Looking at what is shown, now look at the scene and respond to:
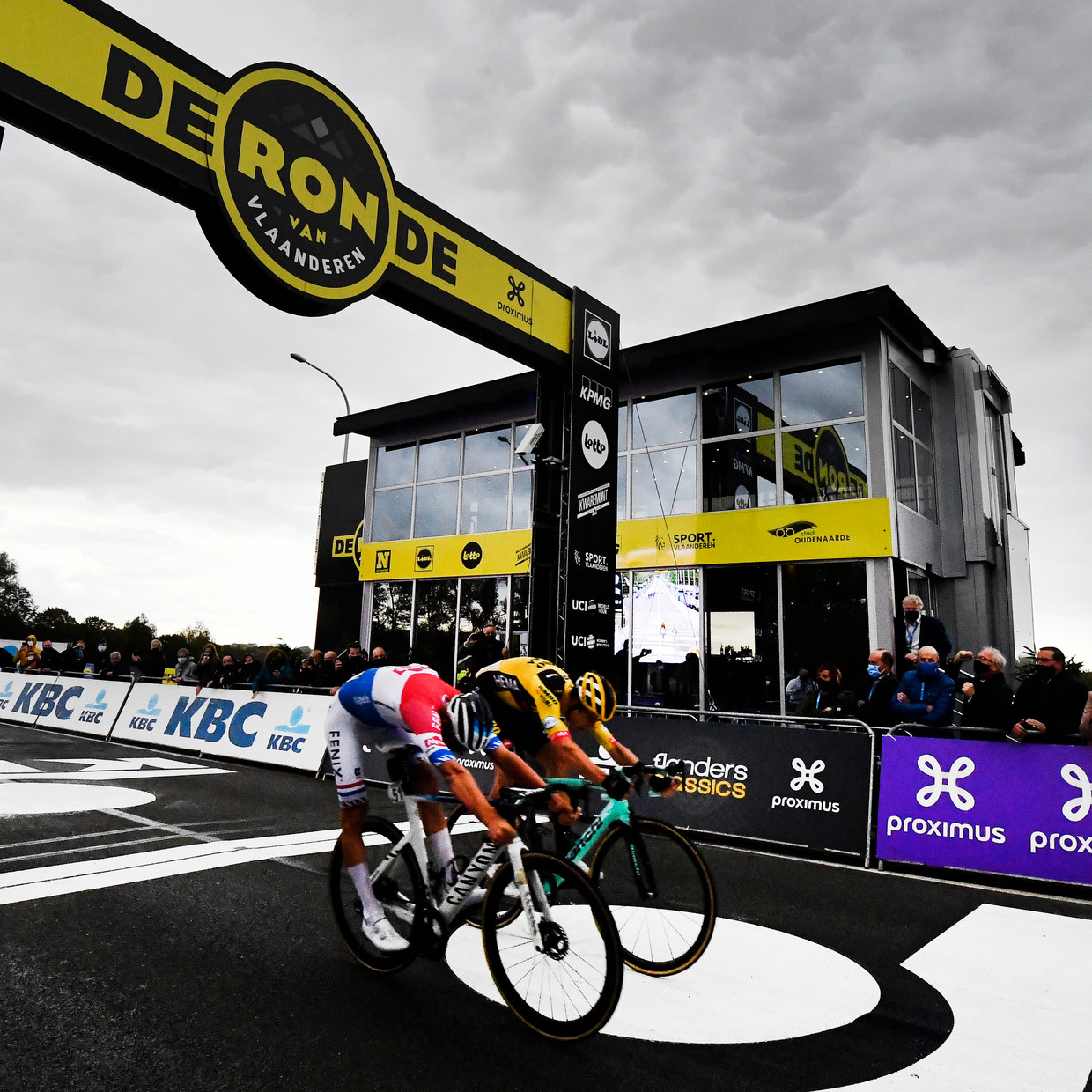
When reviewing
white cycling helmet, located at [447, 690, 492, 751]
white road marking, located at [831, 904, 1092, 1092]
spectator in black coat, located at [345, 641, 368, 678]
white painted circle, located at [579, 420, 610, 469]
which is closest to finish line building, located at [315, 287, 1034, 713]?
spectator in black coat, located at [345, 641, 368, 678]

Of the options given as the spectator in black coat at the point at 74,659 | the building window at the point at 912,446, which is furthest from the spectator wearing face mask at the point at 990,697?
the spectator in black coat at the point at 74,659

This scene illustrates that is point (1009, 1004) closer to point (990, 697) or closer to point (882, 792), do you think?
point (882, 792)

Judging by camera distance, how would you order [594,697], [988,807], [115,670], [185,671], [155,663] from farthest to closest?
1. [115,670]
2. [155,663]
3. [185,671]
4. [988,807]
5. [594,697]

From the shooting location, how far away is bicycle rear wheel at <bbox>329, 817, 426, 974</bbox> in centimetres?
359

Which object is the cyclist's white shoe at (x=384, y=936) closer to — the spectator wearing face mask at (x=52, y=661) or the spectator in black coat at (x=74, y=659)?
the spectator in black coat at (x=74, y=659)

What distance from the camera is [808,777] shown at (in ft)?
23.6

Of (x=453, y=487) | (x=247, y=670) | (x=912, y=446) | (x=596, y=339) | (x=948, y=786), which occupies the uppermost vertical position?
(x=596, y=339)

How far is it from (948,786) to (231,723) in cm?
1059

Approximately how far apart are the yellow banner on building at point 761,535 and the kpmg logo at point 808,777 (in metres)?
7.16

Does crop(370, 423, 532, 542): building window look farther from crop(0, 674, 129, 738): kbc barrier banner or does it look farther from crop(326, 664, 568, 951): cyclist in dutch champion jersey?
crop(326, 664, 568, 951): cyclist in dutch champion jersey

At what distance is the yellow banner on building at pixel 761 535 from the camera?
13.5 metres

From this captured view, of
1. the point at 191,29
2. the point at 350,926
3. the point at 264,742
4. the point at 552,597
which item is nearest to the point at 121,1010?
the point at 350,926

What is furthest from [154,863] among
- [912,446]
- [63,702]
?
[912,446]

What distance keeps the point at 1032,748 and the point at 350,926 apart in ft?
18.4
